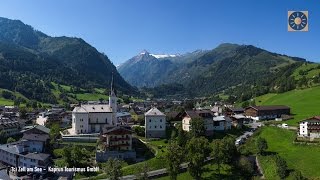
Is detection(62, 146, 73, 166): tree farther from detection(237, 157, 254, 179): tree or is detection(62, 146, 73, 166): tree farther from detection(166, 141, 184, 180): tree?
detection(237, 157, 254, 179): tree

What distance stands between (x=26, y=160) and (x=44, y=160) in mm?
5386

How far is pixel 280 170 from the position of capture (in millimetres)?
71062

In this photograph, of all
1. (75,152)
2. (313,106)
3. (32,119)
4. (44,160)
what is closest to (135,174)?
(75,152)

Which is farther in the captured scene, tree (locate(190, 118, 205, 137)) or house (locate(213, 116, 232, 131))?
house (locate(213, 116, 232, 131))

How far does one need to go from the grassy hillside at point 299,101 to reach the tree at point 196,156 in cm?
4601

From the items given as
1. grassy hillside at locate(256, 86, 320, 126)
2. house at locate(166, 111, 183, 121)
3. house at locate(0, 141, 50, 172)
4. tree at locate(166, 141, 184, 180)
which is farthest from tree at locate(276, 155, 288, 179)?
house at locate(166, 111, 183, 121)

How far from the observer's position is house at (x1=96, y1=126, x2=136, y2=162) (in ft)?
278

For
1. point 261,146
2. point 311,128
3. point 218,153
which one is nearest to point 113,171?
point 218,153

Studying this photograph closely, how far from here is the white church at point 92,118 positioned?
102 m

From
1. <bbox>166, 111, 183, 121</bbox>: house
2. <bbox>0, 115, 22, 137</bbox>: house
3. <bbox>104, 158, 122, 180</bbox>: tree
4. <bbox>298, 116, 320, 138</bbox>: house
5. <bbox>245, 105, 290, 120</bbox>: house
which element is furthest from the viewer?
<bbox>245, 105, 290, 120</bbox>: house

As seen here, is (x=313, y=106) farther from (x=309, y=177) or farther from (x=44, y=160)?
(x=44, y=160)

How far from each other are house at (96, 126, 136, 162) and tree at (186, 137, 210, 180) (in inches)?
592

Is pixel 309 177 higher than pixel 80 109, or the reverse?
pixel 80 109

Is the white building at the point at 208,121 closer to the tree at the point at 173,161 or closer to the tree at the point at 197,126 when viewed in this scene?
the tree at the point at 197,126
